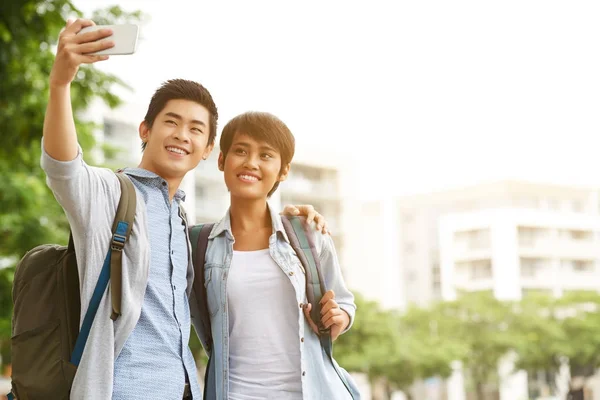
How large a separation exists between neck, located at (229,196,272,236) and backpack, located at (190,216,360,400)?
8cm

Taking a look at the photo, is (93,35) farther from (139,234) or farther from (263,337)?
(263,337)

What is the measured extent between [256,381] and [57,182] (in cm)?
82

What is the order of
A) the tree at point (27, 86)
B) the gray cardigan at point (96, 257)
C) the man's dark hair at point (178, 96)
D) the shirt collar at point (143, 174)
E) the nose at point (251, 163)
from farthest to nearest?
1. the tree at point (27, 86)
2. the nose at point (251, 163)
3. the man's dark hair at point (178, 96)
4. the shirt collar at point (143, 174)
5. the gray cardigan at point (96, 257)

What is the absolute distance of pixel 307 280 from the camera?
7.21 ft

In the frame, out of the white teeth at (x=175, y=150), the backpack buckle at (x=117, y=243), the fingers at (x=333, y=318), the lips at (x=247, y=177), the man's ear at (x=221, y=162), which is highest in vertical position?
the man's ear at (x=221, y=162)

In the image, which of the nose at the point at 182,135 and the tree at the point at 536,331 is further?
the tree at the point at 536,331

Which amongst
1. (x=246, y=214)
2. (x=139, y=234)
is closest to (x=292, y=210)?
(x=246, y=214)

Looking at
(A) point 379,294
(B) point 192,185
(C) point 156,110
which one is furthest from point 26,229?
(A) point 379,294

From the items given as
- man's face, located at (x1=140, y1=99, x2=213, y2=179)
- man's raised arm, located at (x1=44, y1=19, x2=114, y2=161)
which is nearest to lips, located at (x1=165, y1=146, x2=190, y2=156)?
man's face, located at (x1=140, y1=99, x2=213, y2=179)

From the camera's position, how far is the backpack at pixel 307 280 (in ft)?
7.14

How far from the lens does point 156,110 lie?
203 cm

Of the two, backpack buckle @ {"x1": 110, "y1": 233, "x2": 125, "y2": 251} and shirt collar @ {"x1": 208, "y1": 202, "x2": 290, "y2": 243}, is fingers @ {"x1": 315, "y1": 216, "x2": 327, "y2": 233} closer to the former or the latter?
shirt collar @ {"x1": 208, "y1": 202, "x2": 290, "y2": 243}

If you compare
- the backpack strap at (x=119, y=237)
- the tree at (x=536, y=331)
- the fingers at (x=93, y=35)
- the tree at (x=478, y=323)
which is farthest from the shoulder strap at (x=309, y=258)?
the tree at (x=536, y=331)

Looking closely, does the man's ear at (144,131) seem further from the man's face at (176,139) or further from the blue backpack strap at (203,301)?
the blue backpack strap at (203,301)
